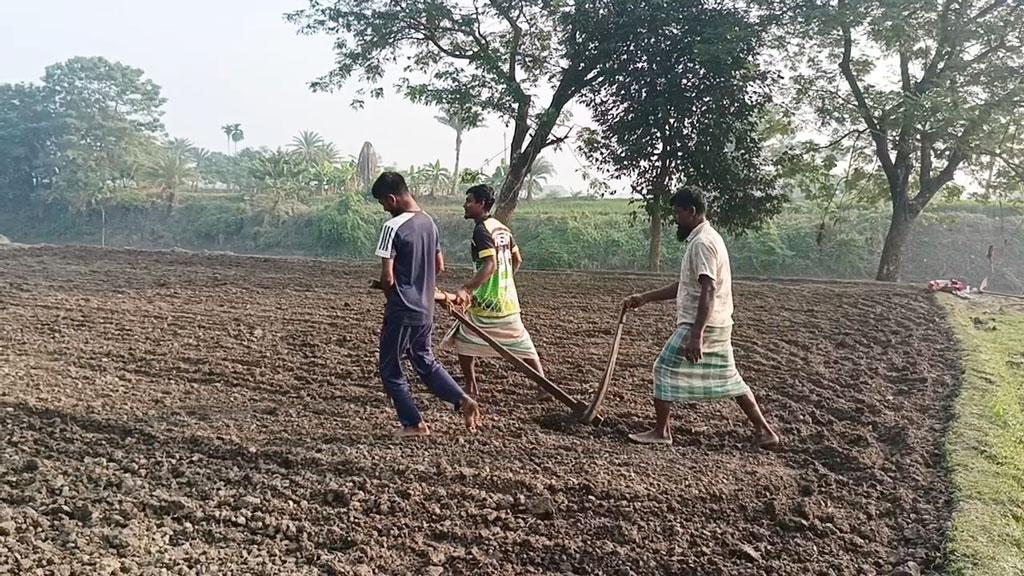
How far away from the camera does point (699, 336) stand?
435 centimetres

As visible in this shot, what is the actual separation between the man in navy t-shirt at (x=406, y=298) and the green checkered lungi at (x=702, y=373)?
1242 millimetres

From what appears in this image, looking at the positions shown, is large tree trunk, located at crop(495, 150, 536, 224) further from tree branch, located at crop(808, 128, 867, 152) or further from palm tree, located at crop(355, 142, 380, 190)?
palm tree, located at crop(355, 142, 380, 190)

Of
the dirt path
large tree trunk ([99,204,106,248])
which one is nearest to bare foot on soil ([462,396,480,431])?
the dirt path

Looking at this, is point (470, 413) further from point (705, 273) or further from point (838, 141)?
point (838, 141)

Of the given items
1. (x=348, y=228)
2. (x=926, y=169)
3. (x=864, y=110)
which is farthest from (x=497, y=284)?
(x=348, y=228)

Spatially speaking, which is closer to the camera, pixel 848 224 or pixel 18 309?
pixel 18 309

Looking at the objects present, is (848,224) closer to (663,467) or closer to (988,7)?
(988,7)

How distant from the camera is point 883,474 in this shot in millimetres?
4242

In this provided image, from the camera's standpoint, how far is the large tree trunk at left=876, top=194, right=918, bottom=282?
614 inches

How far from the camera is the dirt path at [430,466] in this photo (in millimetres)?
3252

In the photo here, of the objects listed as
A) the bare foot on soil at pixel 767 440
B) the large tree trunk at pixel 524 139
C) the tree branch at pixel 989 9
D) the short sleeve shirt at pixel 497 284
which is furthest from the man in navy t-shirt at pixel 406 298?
the tree branch at pixel 989 9

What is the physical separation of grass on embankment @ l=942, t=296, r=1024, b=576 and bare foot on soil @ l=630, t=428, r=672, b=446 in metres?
1.57

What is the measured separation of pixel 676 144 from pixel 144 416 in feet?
36.9

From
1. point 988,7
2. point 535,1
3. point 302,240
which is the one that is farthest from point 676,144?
point 302,240
